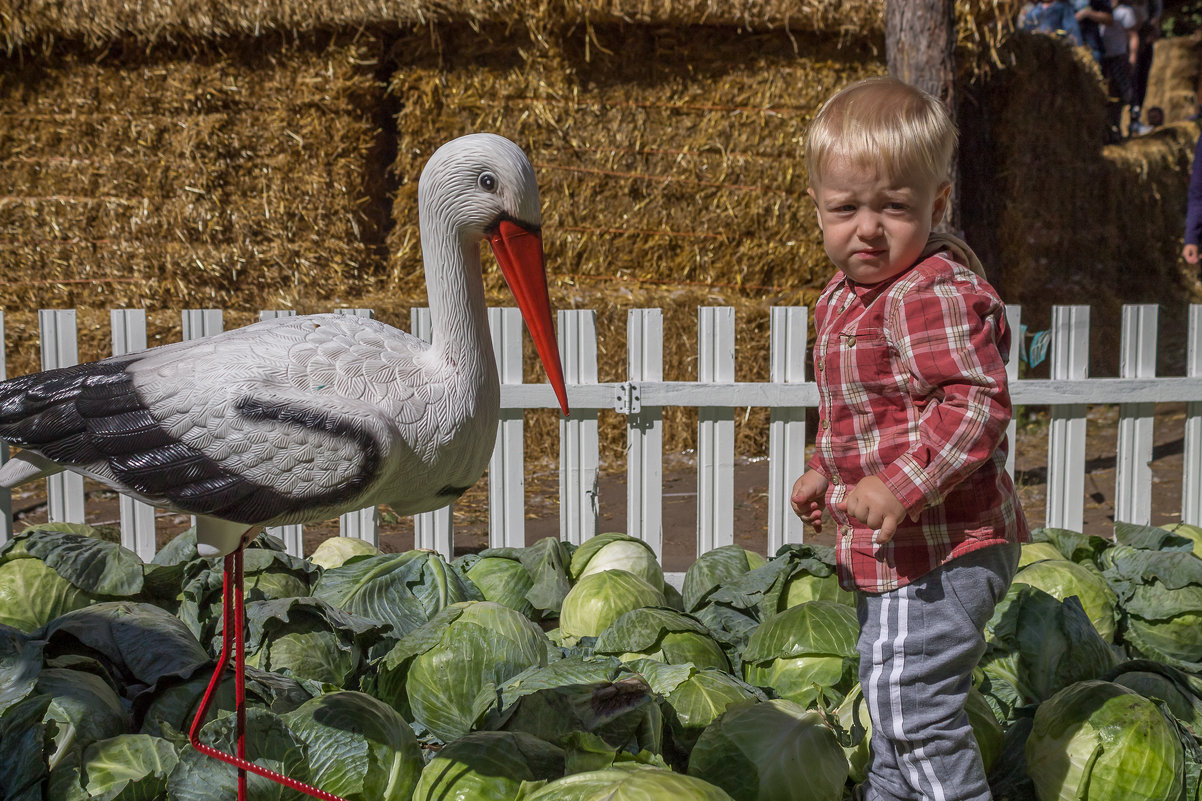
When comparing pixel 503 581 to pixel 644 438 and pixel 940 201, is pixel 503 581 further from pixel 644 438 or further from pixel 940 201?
pixel 940 201

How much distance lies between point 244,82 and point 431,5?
4.82 feet

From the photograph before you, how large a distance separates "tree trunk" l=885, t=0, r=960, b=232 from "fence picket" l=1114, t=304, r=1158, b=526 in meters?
1.43

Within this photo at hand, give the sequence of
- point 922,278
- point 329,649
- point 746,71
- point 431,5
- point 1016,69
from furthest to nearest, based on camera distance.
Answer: point 1016,69
point 746,71
point 431,5
point 329,649
point 922,278

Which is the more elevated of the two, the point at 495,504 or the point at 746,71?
the point at 746,71

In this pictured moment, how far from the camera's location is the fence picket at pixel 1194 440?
182 inches

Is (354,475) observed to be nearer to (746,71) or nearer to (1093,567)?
(1093,567)

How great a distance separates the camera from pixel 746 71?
6910 mm

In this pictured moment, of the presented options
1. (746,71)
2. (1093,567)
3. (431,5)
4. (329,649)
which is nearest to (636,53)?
(746,71)

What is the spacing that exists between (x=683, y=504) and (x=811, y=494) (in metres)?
3.85

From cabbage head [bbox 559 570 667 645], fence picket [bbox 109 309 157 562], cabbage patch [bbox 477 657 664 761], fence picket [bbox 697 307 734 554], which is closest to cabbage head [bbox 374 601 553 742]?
cabbage patch [bbox 477 657 664 761]

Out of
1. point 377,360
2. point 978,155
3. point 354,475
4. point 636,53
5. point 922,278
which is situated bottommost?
point 354,475

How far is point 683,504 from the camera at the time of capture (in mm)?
5914

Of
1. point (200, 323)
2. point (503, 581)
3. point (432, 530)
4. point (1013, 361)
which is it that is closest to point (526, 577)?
point (503, 581)

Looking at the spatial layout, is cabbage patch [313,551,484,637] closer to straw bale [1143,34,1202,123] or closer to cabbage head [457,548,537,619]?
cabbage head [457,548,537,619]
